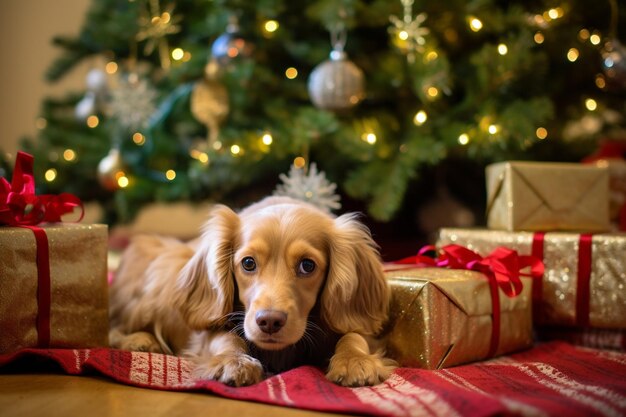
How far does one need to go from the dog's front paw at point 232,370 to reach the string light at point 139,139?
2266 millimetres

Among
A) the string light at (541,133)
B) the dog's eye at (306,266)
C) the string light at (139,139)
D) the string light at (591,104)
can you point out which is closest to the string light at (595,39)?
the string light at (591,104)

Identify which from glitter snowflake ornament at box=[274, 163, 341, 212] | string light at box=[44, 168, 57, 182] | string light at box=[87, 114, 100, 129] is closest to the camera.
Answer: glitter snowflake ornament at box=[274, 163, 341, 212]


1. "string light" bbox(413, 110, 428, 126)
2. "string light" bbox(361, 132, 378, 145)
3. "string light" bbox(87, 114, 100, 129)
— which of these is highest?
"string light" bbox(87, 114, 100, 129)

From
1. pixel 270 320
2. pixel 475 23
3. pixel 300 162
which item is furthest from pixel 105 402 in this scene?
pixel 475 23

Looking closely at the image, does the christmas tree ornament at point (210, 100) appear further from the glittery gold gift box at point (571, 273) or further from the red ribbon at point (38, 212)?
the glittery gold gift box at point (571, 273)

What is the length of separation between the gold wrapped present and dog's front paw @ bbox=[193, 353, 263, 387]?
1.12 meters

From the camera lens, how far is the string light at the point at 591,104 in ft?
10.2

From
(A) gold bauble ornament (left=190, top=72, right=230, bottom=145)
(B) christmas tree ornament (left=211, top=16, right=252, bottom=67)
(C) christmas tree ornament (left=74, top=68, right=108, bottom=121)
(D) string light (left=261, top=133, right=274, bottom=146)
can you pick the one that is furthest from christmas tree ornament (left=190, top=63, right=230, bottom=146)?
(C) christmas tree ornament (left=74, top=68, right=108, bottom=121)

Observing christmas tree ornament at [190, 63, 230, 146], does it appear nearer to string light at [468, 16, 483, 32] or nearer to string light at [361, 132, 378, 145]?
string light at [361, 132, 378, 145]

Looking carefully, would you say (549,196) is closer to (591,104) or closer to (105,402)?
(591,104)

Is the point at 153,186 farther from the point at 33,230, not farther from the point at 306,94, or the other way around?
the point at 33,230

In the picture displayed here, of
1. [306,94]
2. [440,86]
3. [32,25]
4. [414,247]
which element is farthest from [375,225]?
[32,25]

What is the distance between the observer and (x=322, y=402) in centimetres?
141

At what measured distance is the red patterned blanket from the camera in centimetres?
132
